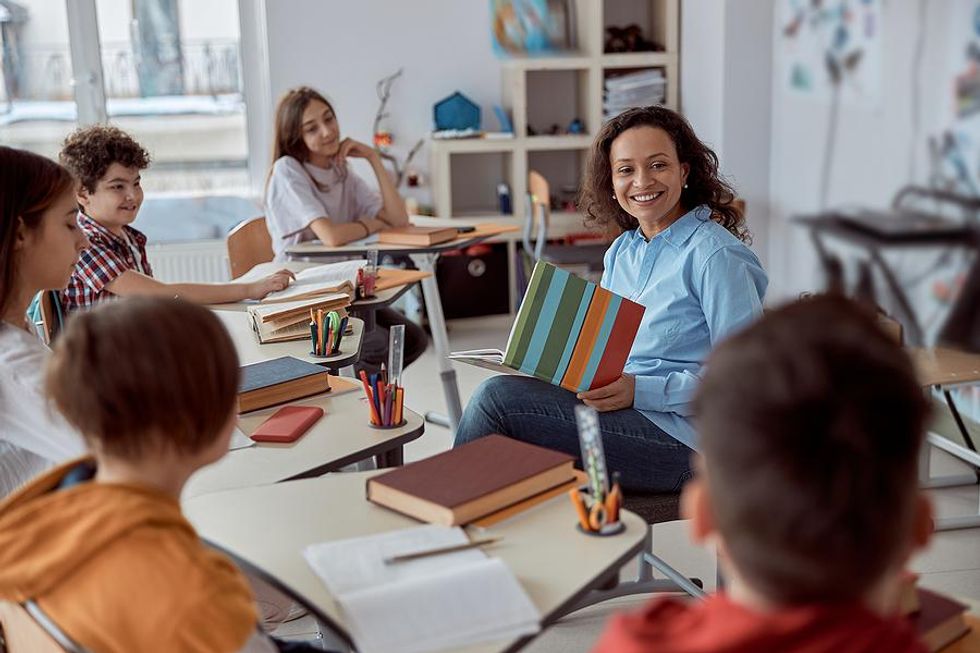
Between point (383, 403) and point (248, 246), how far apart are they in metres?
1.94

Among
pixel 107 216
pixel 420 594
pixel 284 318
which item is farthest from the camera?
pixel 107 216

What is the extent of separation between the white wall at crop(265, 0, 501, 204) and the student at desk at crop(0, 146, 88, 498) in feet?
12.1

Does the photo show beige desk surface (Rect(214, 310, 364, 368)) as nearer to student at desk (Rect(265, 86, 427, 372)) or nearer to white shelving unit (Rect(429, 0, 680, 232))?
student at desk (Rect(265, 86, 427, 372))

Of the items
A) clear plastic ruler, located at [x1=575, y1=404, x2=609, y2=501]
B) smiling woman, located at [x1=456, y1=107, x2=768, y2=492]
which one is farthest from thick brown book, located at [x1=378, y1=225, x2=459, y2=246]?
clear plastic ruler, located at [x1=575, y1=404, x2=609, y2=501]

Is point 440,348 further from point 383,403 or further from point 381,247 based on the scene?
point 383,403

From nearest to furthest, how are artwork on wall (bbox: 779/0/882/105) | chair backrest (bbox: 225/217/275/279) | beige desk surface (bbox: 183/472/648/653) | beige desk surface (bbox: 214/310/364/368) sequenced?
1. beige desk surface (bbox: 183/472/648/653)
2. artwork on wall (bbox: 779/0/882/105)
3. beige desk surface (bbox: 214/310/364/368)
4. chair backrest (bbox: 225/217/275/279)

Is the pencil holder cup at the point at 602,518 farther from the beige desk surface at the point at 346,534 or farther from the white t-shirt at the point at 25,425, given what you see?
the white t-shirt at the point at 25,425

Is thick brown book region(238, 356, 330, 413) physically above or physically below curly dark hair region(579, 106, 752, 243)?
below

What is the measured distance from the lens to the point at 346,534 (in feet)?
4.83

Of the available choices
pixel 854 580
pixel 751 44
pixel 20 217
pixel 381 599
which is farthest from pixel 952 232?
pixel 751 44

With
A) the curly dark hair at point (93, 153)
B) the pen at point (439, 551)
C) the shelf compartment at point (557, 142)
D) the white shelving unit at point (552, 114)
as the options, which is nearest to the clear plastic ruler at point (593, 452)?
the pen at point (439, 551)

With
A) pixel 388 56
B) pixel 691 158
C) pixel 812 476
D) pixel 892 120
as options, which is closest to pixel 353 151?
pixel 388 56

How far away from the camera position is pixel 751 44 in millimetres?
4688

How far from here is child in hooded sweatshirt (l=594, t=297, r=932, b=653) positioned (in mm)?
790
